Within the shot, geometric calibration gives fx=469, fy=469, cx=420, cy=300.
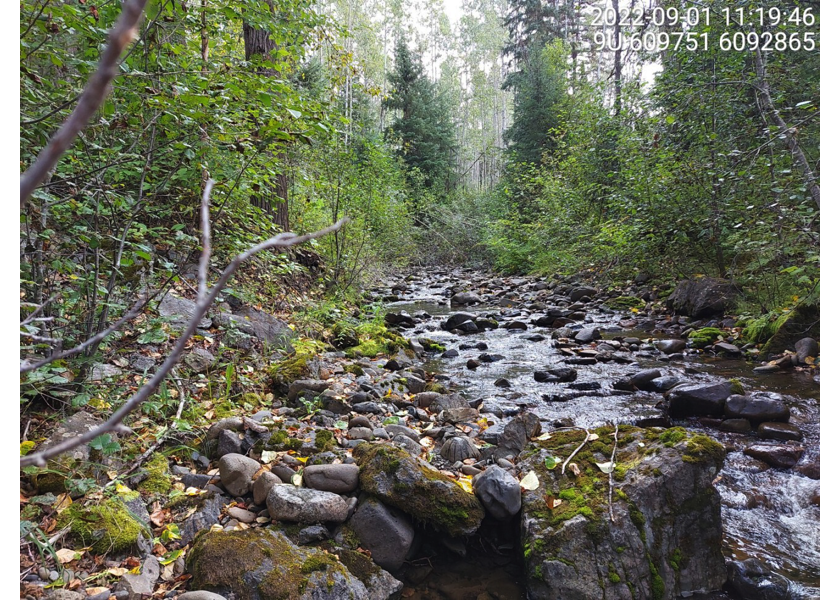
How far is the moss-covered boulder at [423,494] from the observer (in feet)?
8.70

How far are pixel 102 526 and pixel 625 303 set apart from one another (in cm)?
954

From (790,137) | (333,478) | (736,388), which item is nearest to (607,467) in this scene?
(333,478)

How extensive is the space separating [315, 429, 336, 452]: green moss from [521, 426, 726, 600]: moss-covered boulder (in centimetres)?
139

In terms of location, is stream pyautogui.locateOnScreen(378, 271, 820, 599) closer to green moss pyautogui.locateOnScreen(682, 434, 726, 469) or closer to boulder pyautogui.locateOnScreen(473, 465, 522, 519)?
green moss pyautogui.locateOnScreen(682, 434, 726, 469)

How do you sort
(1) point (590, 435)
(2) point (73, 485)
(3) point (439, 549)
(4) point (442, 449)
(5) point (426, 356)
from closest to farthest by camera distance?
(2) point (73, 485)
(3) point (439, 549)
(1) point (590, 435)
(4) point (442, 449)
(5) point (426, 356)

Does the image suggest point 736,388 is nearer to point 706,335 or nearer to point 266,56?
point 706,335

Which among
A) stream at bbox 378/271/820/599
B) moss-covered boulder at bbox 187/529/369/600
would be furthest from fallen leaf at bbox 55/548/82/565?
stream at bbox 378/271/820/599

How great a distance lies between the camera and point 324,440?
3365 mm

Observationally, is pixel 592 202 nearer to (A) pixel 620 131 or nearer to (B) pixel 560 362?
(A) pixel 620 131

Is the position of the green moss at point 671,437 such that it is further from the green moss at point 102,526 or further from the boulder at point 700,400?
the green moss at point 102,526

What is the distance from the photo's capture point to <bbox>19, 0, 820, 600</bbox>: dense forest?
2344 mm

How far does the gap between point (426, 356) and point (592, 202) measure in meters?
8.90

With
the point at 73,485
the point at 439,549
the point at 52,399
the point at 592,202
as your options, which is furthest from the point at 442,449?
the point at 592,202

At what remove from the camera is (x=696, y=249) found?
29.2ft
